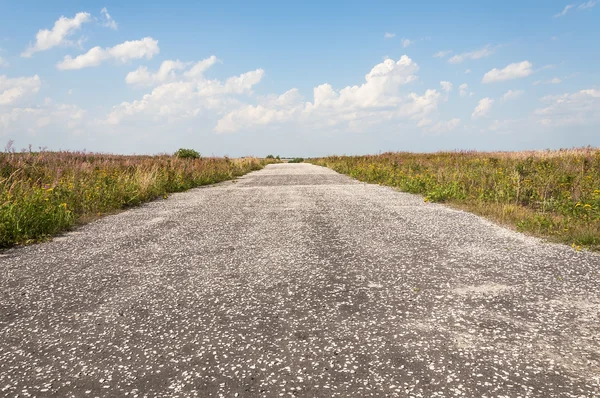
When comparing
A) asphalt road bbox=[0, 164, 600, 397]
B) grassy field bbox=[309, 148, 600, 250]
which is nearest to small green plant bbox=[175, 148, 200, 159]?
grassy field bbox=[309, 148, 600, 250]

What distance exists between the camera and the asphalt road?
9.07ft

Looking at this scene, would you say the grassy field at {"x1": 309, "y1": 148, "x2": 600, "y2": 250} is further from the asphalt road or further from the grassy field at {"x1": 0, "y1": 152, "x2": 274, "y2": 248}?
the grassy field at {"x1": 0, "y1": 152, "x2": 274, "y2": 248}

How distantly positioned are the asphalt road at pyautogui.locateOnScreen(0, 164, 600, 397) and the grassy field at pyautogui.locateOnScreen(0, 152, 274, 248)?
113 cm

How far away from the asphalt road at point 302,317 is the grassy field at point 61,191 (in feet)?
3.69

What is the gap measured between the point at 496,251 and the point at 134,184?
37.2 feet

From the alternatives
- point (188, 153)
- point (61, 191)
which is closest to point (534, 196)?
point (61, 191)

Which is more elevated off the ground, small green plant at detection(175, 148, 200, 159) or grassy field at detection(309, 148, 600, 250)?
small green plant at detection(175, 148, 200, 159)

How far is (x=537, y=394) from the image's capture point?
257cm

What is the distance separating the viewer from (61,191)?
10.2 m

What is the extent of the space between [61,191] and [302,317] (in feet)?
29.5

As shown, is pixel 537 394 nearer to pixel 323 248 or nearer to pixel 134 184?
pixel 323 248

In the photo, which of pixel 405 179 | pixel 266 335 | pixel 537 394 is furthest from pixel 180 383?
pixel 405 179

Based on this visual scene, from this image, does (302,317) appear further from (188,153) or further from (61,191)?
(188,153)

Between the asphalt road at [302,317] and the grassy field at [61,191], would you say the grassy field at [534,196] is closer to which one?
the asphalt road at [302,317]
